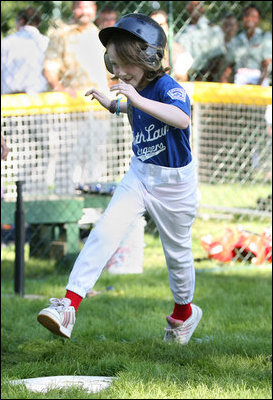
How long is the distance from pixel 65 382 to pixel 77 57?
4206 mm

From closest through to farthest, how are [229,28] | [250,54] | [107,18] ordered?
[107,18] → [250,54] → [229,28]

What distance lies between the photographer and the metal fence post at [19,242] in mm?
6055

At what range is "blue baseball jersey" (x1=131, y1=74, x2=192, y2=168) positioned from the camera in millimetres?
3832

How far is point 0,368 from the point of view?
4242 mm

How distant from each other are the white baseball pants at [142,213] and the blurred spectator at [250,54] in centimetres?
530

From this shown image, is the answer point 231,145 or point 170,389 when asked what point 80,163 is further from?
point 170,389

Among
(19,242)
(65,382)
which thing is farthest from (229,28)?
(65,382)

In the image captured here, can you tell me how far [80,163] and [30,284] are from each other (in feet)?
4.41

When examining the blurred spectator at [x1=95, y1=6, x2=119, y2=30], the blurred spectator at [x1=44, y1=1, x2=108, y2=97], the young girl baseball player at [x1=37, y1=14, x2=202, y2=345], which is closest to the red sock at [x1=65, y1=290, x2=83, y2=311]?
the young girl baseball player at [x1=37, y1=14, x2=202, y2=345]

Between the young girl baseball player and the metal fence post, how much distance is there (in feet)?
6.53

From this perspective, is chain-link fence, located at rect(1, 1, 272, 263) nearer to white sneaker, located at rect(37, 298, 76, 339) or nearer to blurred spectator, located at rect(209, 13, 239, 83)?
blurred spectator, located at rect(209, 13, 239, 83)

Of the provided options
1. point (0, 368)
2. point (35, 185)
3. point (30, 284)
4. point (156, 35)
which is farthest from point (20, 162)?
point (156, 35)

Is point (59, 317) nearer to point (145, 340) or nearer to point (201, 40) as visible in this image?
point (145, 340)

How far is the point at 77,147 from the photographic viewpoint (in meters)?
7.27
